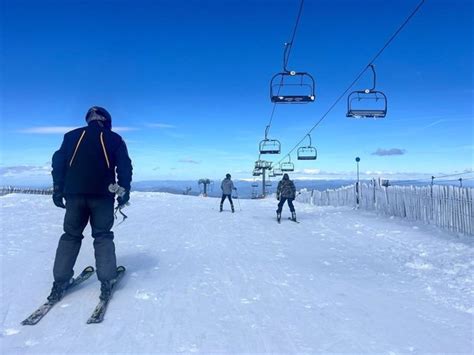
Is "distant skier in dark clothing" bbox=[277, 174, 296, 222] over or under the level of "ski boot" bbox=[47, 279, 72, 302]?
over

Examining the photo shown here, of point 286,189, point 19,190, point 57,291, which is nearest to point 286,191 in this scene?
point 286,189

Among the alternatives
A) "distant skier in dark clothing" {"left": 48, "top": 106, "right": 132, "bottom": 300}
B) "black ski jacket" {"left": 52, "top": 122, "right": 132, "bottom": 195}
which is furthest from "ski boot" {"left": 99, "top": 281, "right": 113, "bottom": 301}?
"black ski jacket" {"left": 52, "top": 122, "right": 132, "bottom": 195}

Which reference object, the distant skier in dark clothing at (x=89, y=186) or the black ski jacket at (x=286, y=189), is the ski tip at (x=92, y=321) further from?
the black ski jacket at (x=286, y=189)

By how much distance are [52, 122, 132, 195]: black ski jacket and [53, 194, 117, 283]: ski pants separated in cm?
13

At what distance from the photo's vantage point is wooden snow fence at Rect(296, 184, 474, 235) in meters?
10.2

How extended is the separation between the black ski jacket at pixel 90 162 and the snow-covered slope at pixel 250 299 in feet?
4.24

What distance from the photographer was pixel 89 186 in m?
4.27

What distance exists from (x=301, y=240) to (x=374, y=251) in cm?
194

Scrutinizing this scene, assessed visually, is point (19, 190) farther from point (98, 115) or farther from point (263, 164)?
point (98, 115)

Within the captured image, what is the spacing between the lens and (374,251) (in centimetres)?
848

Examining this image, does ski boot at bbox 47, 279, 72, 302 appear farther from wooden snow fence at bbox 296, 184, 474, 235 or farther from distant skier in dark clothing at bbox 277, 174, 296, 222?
distant skier in dark clothing at bbox 277, 174, 296, 222

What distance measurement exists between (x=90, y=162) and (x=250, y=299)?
2.45 metres

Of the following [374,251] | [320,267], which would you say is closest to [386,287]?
[320,267]

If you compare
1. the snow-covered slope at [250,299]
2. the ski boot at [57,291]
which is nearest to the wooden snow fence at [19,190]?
the snow-covered slope at [250,299]
